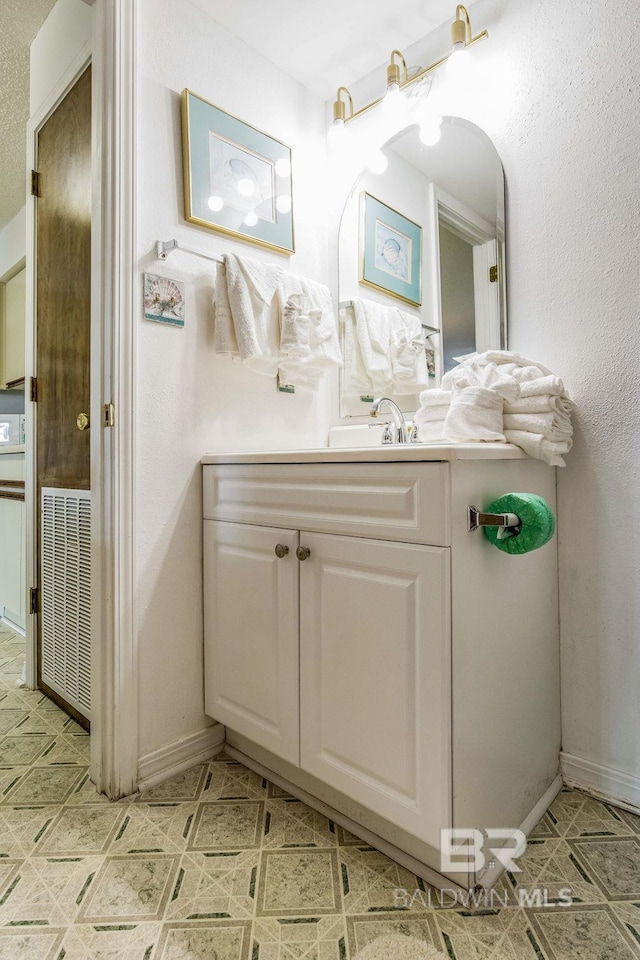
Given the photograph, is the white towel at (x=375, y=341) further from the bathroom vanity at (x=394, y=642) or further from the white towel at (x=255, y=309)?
the bathroom vanity at (x=394, y=642)

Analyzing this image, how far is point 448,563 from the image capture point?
95cm

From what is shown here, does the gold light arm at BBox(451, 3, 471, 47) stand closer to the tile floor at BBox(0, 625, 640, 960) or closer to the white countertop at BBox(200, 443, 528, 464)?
the white countertop at BBox(200, 443, 528, 464)

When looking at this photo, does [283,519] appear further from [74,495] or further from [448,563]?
[74,495]

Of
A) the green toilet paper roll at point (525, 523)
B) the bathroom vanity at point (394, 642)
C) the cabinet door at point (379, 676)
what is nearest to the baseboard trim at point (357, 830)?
the bathroom vanity at point (394, 642)

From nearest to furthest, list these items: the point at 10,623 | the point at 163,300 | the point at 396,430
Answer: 1. the point at 163,300
2. the point at 396,430
3. the point at 10,623

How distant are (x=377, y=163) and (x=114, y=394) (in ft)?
4.16

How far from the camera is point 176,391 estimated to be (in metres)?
1.51

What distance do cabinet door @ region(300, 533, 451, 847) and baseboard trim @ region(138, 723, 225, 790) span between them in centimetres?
45

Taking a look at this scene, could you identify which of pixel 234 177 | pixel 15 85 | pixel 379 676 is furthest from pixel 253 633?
pixel 15 85

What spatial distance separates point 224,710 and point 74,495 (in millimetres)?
853

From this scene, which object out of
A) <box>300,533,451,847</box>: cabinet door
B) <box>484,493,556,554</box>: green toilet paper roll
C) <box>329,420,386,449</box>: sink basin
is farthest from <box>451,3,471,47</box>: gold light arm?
<box>300,533,451,847</box>: cabinet door

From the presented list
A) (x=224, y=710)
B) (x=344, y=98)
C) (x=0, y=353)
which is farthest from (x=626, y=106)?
(x=0, y=353)

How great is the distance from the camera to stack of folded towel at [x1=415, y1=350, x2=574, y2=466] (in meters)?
1.19

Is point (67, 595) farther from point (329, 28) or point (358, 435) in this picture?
point (329, 28)
